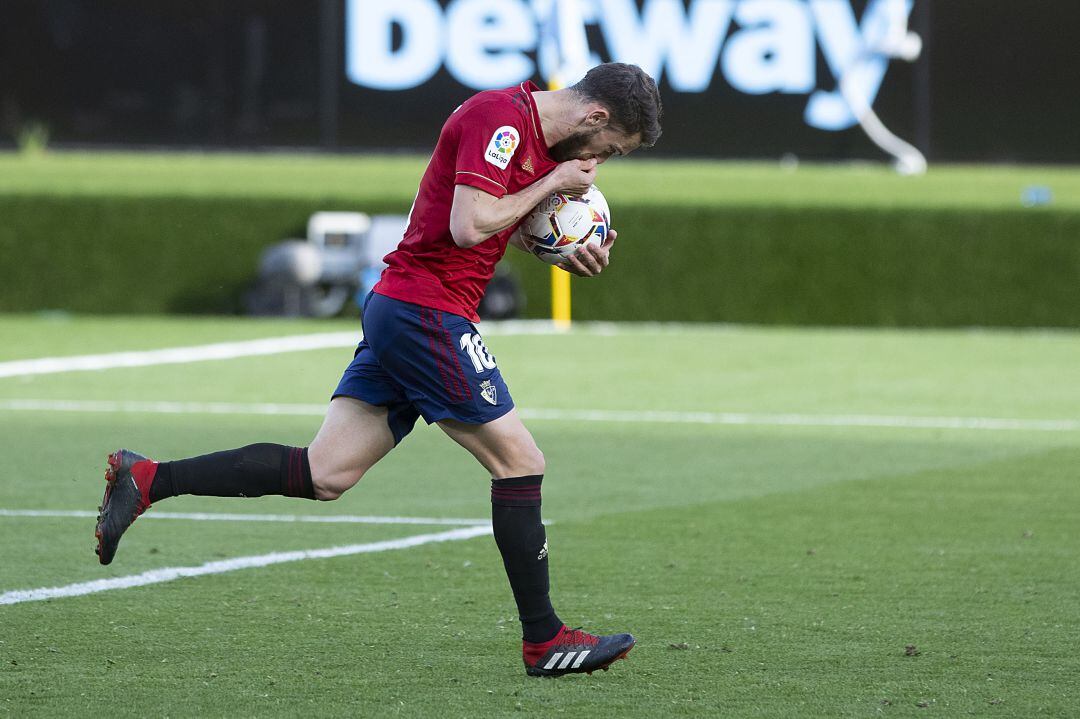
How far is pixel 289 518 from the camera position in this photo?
862 centimetres

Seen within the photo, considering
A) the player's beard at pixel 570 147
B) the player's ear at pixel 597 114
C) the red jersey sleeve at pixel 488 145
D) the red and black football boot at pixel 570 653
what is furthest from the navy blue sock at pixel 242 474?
the player's ear at pixel 597 114

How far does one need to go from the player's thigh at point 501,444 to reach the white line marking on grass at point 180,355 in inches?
396

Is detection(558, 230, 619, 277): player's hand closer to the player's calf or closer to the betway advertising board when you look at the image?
the player's calf

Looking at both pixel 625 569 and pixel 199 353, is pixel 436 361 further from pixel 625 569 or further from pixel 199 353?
pixel 199 353

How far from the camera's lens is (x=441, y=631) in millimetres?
6160

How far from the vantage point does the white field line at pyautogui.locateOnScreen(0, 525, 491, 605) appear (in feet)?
22.0

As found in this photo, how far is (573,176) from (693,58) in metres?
15.7

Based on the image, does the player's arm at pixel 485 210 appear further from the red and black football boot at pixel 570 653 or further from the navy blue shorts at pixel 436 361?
the red and black football boot at pixel 570 653

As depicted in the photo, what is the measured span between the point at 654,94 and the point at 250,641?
2.17 metres

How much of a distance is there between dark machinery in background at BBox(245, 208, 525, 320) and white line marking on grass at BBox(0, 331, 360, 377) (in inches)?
46.7

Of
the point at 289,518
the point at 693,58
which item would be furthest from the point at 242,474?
the point at 693,58

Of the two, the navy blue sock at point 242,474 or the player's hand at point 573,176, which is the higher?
the player's hand at point 573,176

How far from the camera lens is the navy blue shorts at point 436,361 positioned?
18.5 feet

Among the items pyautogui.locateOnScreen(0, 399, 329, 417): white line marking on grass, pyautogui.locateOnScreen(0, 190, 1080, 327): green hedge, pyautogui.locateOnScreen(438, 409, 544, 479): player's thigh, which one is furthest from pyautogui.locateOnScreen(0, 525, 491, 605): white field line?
pyautogui.locateOnScreen(0, 190, 1080, 327): green hedge
